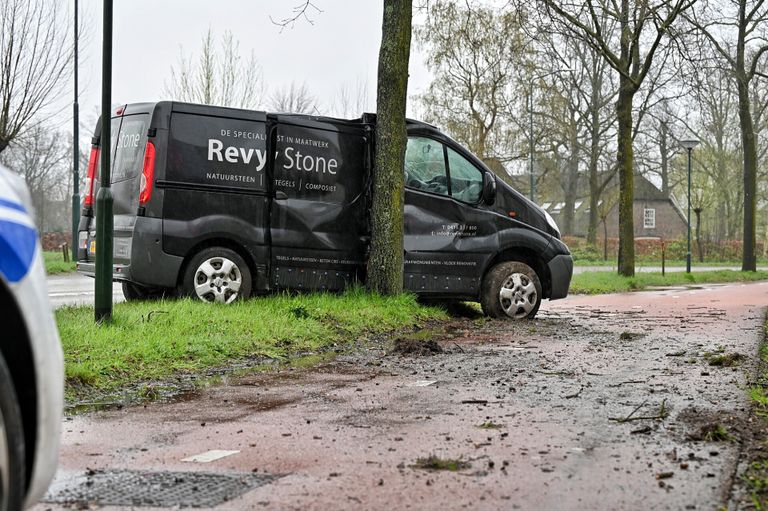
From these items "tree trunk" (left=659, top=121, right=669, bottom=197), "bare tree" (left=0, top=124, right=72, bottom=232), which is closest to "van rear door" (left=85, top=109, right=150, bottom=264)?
"bare tree" (left=0, top=124, right=72, bottom=232)

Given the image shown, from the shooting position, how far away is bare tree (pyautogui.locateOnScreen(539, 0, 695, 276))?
72.4 ft

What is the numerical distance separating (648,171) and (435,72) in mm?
18237

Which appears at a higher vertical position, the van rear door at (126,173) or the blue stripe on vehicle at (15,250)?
the van rear door at (126,173)

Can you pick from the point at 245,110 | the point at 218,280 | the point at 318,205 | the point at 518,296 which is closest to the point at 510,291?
the point at 518,296

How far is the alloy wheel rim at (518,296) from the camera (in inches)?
477

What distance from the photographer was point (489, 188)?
12.0m

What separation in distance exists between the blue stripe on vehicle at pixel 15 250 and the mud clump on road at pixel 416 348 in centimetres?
616

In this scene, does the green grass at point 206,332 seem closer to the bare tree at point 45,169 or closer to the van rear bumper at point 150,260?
the van rear bumper at point 150,260

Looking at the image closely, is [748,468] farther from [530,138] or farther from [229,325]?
[530,138]

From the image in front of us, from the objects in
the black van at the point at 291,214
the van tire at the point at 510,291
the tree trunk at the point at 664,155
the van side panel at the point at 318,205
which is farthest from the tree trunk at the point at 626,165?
the tree trunk at the point at 664,155

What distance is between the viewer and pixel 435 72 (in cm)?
3706

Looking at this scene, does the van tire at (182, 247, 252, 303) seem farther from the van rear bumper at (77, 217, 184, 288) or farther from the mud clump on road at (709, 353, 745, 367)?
the mud clump on road at (709, 353, 745, 367)

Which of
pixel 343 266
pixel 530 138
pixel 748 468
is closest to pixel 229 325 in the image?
pixel 343 266

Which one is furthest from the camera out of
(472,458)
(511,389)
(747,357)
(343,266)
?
(343,266)
